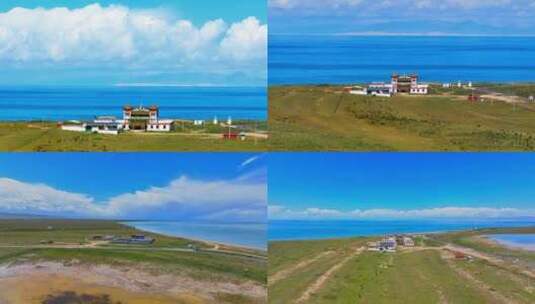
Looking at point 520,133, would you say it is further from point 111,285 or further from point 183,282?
point 111,285

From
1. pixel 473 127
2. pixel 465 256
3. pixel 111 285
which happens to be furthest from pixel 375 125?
pixel 111 285

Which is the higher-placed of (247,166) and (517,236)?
(247,166)

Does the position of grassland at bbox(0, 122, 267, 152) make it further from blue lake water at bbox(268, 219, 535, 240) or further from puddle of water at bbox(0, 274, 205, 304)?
puddle of water at bbox(0, 274, 205, 304)

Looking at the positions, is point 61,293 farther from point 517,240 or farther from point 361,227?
point 517,240

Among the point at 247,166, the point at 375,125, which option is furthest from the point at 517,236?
the point at 247,166

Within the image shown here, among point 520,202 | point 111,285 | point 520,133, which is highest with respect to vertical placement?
point 520,133
